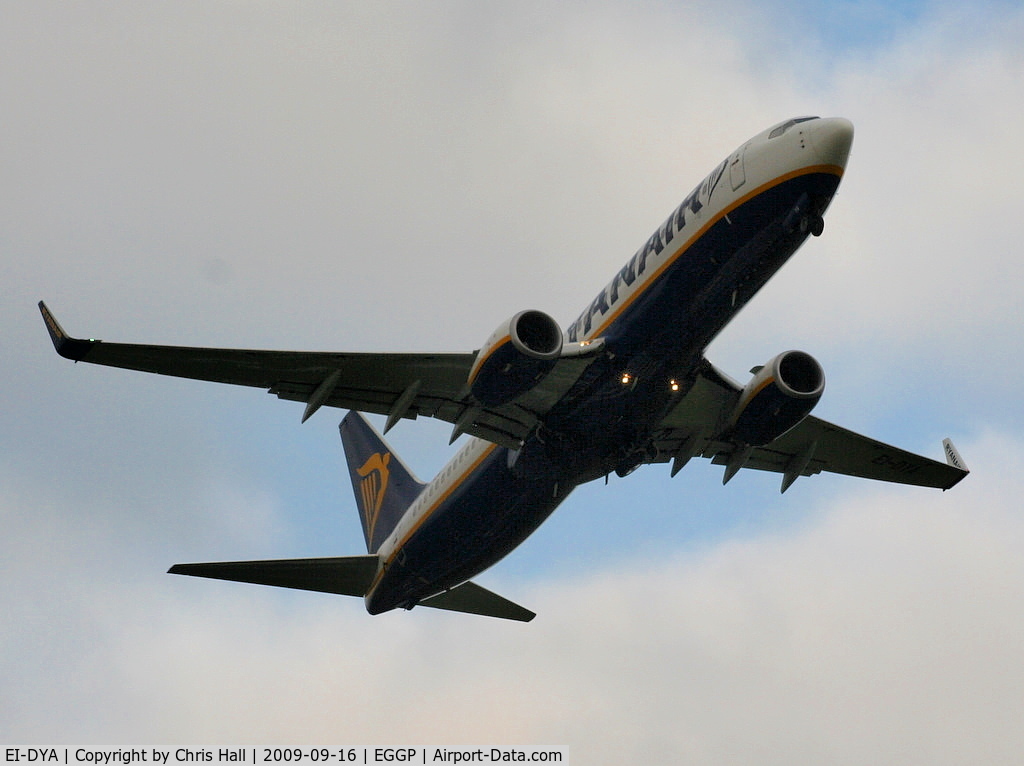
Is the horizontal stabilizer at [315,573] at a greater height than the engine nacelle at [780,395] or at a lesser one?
lesser

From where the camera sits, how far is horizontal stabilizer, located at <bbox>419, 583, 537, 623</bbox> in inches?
A: 1436

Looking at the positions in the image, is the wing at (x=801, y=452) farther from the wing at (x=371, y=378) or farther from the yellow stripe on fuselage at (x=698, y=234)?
the yellow stripe on fuselage at (x=698, y=234)

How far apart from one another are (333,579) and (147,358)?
413 inches

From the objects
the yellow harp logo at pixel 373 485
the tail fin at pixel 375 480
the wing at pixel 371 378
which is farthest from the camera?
the yellow harp logo at pixel 373 485

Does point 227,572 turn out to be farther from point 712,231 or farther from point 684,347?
point 712,231

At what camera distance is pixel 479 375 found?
87.5ft

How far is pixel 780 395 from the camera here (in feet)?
95.8

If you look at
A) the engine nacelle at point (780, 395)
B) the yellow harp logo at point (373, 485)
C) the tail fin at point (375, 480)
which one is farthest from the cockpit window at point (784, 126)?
the yellow harp logo at point (373, 485)

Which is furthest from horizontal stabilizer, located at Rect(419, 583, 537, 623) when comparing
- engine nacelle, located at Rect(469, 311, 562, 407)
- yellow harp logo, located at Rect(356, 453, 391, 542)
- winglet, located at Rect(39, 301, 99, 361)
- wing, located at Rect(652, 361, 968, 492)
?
winglet, located at Rect(39, 301, 99, 361)

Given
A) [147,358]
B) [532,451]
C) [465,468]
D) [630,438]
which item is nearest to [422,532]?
[465,468]

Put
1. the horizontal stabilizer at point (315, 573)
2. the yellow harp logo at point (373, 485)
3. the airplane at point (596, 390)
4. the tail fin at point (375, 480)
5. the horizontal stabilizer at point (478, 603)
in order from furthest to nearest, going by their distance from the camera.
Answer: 1. the yellow harp logo at point (373, 485)
2. the tail fin at point (375, 480)
3. the horizontal stabilizer at point (478, 603)
4. the horizontal stabilizer at point (315, 573)
5. the airplane at point (596, 390)

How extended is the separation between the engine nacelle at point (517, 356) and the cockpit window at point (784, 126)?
6.11 meters

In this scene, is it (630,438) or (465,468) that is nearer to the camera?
(630,438)

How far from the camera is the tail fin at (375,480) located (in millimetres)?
37438
